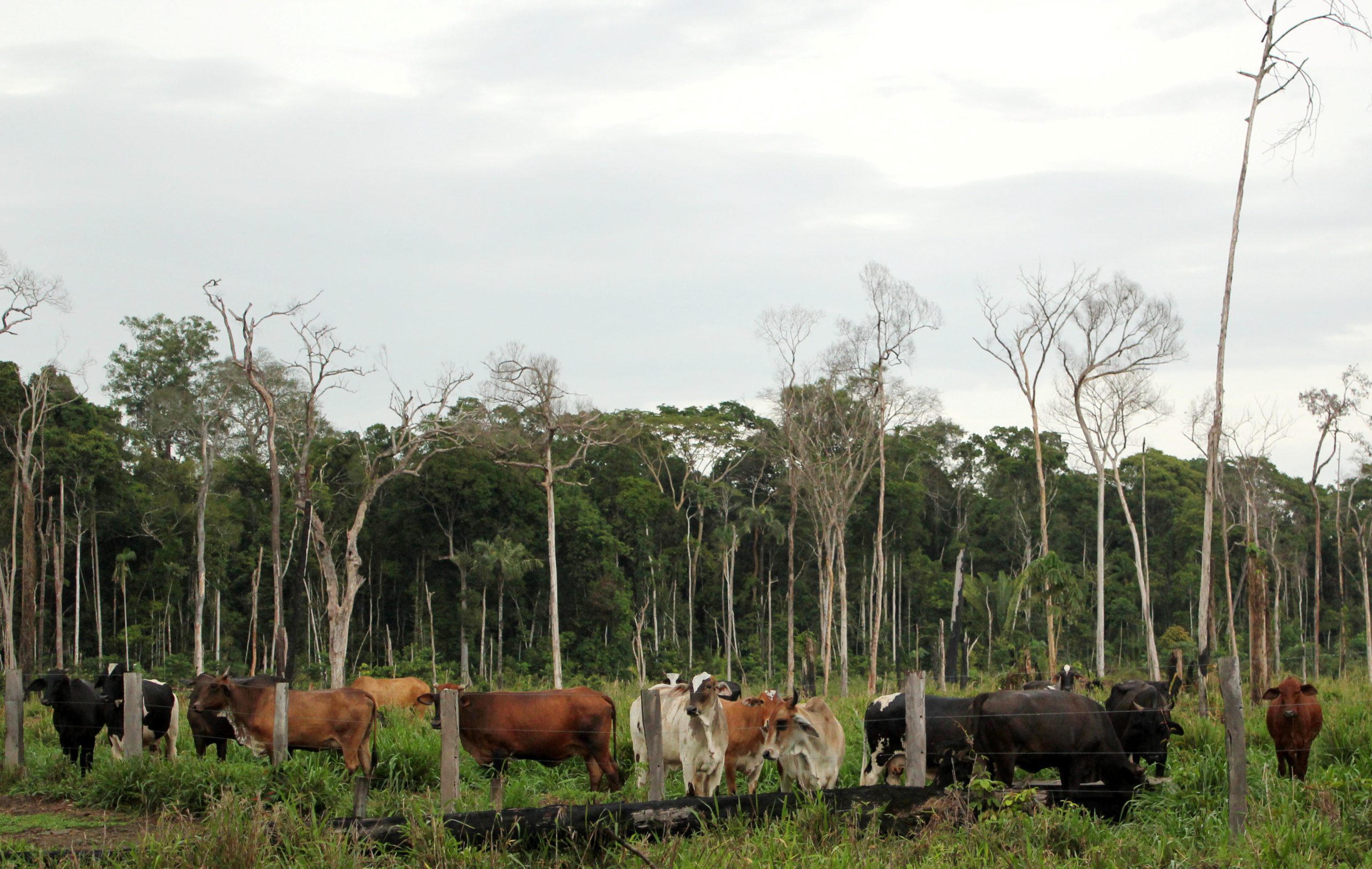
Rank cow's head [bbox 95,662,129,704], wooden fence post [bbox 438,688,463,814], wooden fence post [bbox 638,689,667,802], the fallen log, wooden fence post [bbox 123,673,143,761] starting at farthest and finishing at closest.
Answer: cow's head [bbox 95,662,129,704]
wooden fence post [bbox 123,673,143,761]
wooden fence post [bbox 438,688,463,814]
wooden fence post [bbox 638,689,667,802]
the fallen log

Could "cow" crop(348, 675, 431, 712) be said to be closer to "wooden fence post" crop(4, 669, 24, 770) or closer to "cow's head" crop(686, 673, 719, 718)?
"wooden fence post" crop(4, 669, 24, 770)

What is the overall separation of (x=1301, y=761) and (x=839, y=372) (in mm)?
26485

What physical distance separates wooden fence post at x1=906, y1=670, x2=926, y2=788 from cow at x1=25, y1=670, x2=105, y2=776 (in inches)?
346

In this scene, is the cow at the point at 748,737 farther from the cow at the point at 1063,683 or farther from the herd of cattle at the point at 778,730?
the cow at the point at 1063,683

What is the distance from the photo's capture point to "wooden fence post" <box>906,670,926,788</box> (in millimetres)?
8695

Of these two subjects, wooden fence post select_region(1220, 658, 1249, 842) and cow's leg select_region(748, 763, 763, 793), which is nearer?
wooden fence post select_region(1220, 658, 1249, 842)

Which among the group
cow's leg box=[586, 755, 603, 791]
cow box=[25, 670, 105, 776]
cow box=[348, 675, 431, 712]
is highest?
cow box=[25, 670, 105, 776]

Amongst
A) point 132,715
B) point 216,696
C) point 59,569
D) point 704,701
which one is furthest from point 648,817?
point 59,569

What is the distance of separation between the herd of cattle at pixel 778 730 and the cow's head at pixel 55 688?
2.21 meters

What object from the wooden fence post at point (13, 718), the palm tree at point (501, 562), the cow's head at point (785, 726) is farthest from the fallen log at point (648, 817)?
the palm tree at point (501, 562)

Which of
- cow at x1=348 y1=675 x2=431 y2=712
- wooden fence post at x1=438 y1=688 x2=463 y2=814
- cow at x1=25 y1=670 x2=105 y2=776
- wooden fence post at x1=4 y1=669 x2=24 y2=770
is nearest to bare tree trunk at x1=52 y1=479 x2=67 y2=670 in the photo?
cow at x1=348 y1=675 x2=431 y2=712

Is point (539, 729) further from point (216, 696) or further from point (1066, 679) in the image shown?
point (1066, 679)

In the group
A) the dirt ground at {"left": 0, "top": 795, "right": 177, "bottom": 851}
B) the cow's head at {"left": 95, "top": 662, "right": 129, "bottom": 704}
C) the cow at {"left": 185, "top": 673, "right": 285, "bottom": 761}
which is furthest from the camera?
the cow's head at {"left": 95, "top": 662, "right": 129, "bottom": 704}

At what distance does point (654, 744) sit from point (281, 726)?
12.3ft
